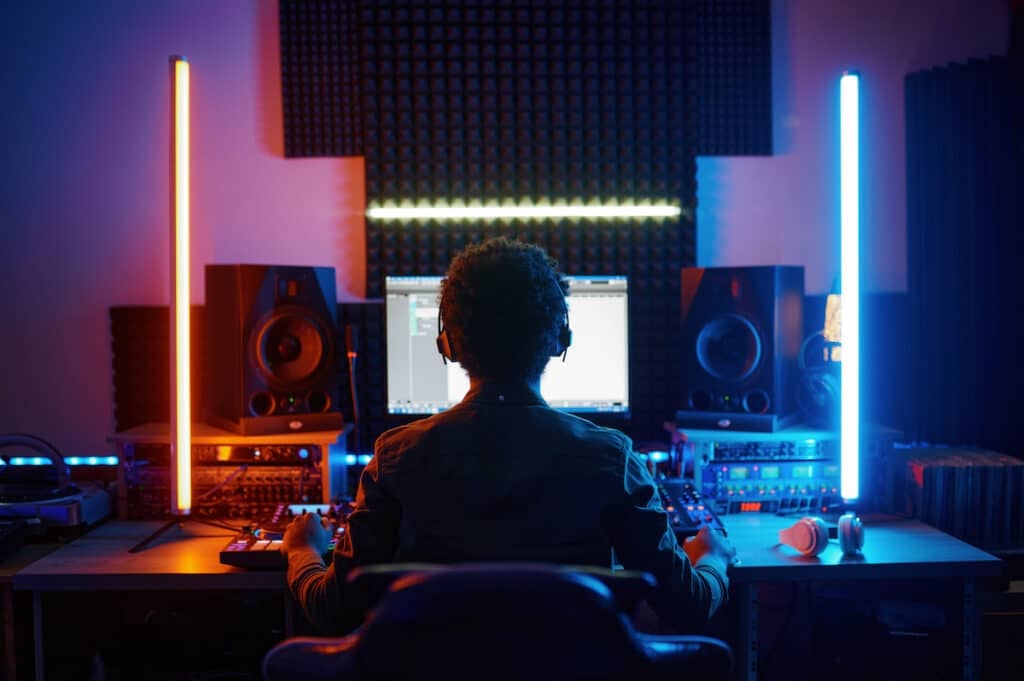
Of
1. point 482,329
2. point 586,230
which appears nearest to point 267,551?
point 482,329

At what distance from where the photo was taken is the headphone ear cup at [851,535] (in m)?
1.92

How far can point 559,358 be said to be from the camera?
2.41m

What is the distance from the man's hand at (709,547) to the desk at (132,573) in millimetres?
943

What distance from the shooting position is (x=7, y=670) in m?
1.98

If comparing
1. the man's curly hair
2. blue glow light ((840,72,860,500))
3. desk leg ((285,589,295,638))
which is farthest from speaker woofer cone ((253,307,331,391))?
blue glow light ((840,72,860,500))

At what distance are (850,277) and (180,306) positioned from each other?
174 cm

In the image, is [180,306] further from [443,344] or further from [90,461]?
[90,461]

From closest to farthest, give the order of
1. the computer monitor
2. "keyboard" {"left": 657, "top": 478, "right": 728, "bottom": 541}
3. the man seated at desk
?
the man seated at desk < "keyboard" {"left": 657, "top": 478, "right": 728, "bottom": 541} < the computer monitor

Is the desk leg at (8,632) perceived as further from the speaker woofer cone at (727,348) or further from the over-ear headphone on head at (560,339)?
the speaker woofer cone at (727,348)

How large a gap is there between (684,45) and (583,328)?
1099 mm

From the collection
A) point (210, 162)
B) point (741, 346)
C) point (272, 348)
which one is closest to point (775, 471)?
point (741, 346)

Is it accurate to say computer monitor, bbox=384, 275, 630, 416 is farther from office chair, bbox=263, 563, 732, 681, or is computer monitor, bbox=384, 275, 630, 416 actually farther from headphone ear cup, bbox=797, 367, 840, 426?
office chair, bbox=263, 563, 732, 681

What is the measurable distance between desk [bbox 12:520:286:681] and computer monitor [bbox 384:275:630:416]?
68 cm

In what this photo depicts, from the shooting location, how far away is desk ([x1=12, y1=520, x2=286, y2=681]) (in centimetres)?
186
